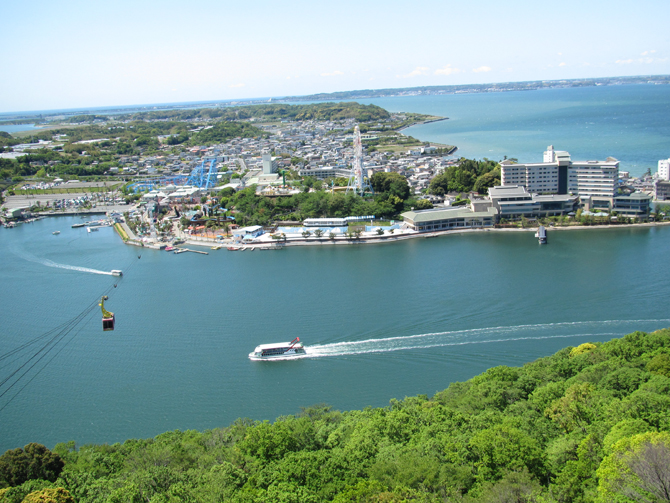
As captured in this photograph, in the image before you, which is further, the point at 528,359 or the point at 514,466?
the point at 528,359

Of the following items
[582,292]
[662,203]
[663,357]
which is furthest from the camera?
[662,203]

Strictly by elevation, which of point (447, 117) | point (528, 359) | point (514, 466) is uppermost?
point (447, 117)

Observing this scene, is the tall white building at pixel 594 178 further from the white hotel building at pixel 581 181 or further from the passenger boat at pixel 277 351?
the passenger boat at pixel 277 351

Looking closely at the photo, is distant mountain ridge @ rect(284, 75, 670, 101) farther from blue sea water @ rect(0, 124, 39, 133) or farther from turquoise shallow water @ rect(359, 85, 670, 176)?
turquoise shallow water @ rect(359, 85, 670, 176)

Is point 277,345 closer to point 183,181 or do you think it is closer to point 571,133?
point 183,181

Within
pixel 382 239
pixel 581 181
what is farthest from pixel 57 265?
pixel 581 181

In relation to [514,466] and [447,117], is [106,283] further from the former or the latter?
[447,117]

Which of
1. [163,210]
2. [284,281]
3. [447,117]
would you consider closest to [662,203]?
[284,281]

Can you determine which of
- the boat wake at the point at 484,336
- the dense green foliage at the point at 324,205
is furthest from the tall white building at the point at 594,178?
the boat wake at the point at 484,336

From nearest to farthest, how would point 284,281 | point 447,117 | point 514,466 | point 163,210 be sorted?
point 514,466 → point 284,281 → point 163,210 → point 447,117
